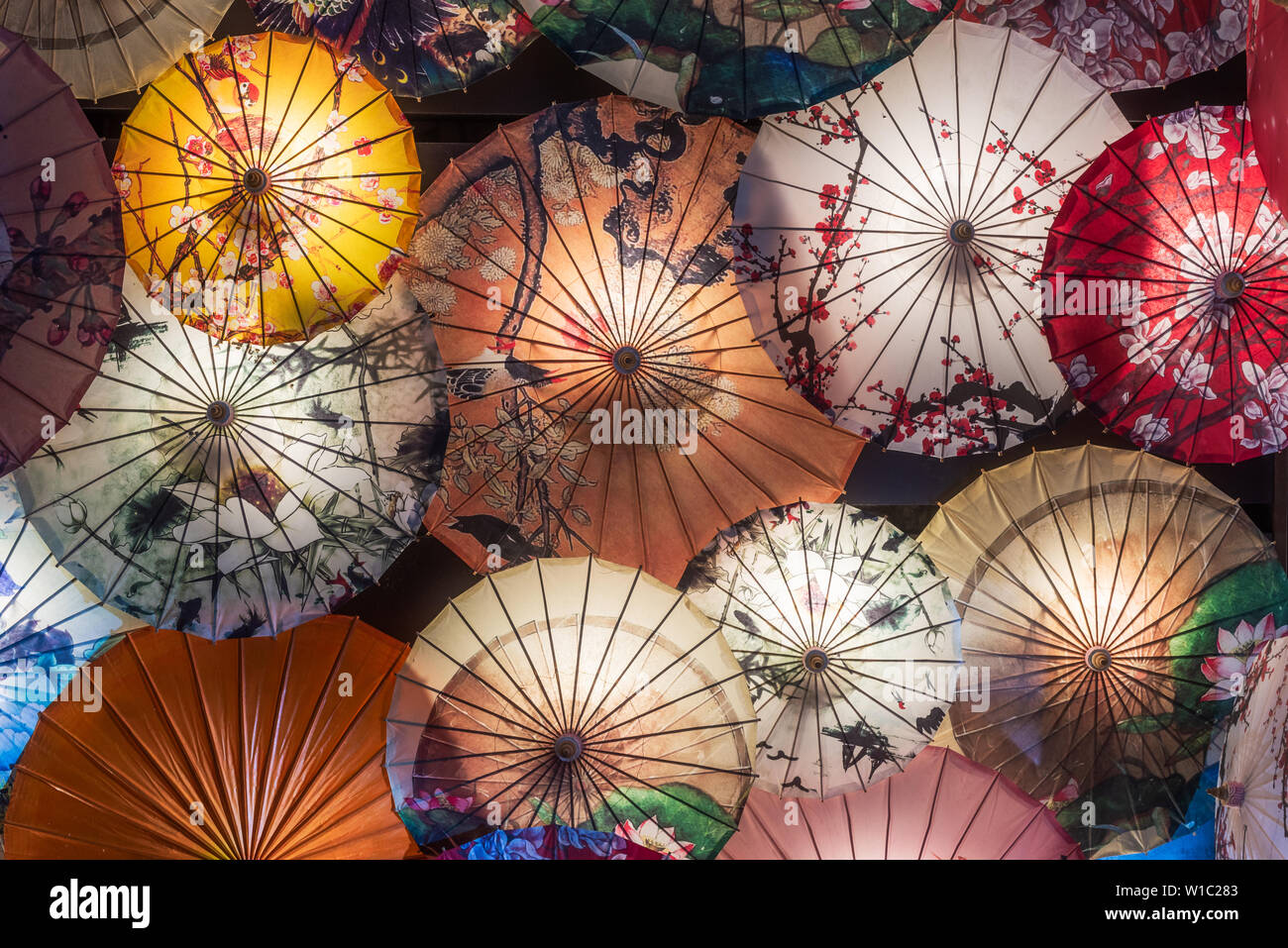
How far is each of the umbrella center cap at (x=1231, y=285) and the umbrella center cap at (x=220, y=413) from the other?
11.7 feet

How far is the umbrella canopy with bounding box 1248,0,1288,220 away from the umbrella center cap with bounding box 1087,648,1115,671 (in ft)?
5.34

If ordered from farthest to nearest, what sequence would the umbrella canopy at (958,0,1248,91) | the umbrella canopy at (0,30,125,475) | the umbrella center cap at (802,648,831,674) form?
the umbrella canopy at (958,0,1248,91)
the umbrella center cap at (802,648,831,674)
the umbrella canopy at (0,30,125,475)

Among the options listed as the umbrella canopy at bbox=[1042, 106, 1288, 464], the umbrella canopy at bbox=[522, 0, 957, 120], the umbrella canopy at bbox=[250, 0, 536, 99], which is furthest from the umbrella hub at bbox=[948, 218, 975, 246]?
the umbrella canopy at bbox=[250, 0, 536, 99]

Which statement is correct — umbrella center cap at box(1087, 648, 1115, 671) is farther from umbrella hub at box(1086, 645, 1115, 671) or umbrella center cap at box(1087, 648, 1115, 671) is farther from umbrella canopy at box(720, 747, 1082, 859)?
umbrella canopy at box(720, 747, 1082, 859)

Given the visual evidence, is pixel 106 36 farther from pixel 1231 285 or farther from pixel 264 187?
pixel 1231 285

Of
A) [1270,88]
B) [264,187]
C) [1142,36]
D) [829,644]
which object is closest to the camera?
[1270,88]

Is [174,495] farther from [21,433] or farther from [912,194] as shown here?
[912,194]

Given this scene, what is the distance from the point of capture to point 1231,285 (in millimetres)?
3549

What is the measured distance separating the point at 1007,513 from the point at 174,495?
3.08m

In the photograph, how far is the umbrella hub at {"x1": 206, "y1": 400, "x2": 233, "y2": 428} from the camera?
353 cm

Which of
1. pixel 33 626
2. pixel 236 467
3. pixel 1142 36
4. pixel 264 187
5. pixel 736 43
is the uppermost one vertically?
pixel 1142 36

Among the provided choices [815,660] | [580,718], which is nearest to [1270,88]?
[815,660]

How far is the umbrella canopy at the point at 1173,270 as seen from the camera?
3572mm

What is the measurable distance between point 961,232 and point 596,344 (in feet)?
4.46
